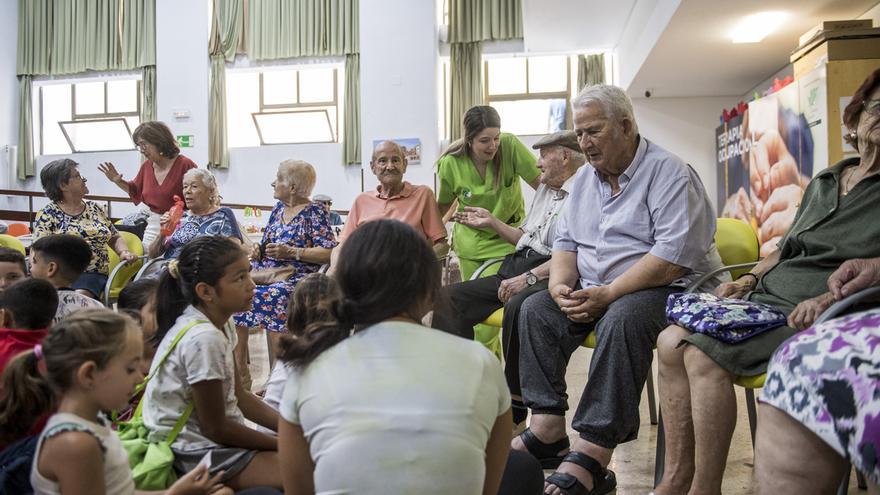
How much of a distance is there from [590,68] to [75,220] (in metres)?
7.34

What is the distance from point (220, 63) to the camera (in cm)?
1000

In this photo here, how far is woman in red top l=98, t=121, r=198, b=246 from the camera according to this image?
3.97 m

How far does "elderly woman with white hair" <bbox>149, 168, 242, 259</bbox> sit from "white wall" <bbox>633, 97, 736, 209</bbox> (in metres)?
6.50

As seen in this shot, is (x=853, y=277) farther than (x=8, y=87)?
No

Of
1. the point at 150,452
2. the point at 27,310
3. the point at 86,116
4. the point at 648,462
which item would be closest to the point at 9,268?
the point at 27,310

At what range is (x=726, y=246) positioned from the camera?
100 inches

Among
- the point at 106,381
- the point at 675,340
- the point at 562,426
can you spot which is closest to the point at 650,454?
the point at 562,426

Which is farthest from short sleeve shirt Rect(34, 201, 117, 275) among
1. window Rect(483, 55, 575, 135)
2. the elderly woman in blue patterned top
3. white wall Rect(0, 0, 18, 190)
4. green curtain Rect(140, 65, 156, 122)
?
white wall Rect(0, 0, 18, 190)

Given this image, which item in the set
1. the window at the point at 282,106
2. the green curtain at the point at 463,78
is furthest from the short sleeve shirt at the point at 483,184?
the window at the point at 282,106

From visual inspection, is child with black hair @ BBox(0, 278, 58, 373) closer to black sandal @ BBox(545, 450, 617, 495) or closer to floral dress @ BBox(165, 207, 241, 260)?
black sandal @ BBox(545, 450, 617, 495)

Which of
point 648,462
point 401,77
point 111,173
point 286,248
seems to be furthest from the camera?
point 401,77

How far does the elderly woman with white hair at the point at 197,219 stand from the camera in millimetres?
3598

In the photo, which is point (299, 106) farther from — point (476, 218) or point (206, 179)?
point (476, 218)

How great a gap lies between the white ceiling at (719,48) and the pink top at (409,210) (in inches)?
122
